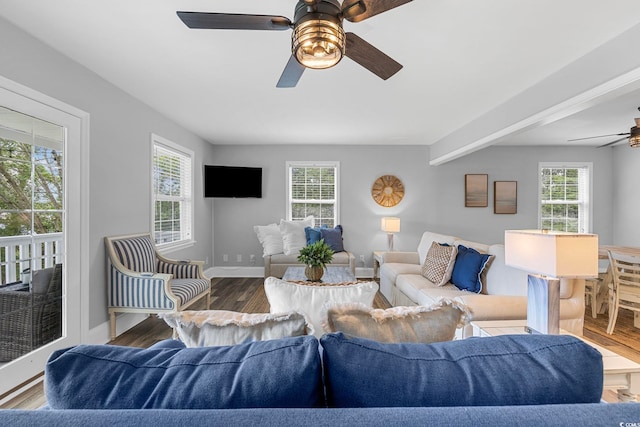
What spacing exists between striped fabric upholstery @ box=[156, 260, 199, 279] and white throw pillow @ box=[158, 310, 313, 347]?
2.76 meters

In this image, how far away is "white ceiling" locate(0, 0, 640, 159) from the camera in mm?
1930

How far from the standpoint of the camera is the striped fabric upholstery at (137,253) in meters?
3.06

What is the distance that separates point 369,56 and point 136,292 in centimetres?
286

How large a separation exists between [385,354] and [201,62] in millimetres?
2665

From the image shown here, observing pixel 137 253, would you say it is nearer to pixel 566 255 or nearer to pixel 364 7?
pixel 364 7

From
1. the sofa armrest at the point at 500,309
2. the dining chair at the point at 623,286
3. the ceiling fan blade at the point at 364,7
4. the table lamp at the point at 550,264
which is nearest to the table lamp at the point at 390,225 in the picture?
the dining chair at the point at 623,286

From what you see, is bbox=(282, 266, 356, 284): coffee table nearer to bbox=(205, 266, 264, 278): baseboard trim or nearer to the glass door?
bbox=(205, 266, 264, 278): baseboard trim

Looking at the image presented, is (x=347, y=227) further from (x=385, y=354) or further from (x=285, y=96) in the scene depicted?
(x=385, y=354)

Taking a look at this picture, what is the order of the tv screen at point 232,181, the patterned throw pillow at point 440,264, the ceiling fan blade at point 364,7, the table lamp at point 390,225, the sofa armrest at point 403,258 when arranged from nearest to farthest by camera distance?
1. the ceiling fan blade at point 364,7
2. the patterned throw pillow at point 440,264
3. the sofa armrest at point 403,258
4. the table lamp at point 390,225
5. the tv screen at point 232,181

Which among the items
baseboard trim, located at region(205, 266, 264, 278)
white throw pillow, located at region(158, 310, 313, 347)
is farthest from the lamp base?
baseboard trim, located at region(205, 266, 264, 278)

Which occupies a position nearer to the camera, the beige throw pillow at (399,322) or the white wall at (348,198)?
the beige throw pillow at (399,322)

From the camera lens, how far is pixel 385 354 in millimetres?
802

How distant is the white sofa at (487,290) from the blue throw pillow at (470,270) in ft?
0.19

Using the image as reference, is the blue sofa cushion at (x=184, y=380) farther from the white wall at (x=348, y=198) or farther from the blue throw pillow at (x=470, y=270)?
the white wall at (x=348, y=198)
